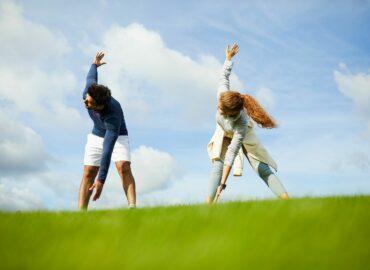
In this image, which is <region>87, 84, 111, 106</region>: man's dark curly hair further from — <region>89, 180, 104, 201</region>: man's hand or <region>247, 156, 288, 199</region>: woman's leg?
<region>247, 156, 288, 199</region>: woman's leg

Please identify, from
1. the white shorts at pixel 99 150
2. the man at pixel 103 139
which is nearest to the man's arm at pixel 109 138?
the man at pixel 103 139

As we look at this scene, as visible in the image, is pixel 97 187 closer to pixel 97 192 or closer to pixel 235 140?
pixel 97 192

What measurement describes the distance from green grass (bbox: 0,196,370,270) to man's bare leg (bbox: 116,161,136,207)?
209 cm

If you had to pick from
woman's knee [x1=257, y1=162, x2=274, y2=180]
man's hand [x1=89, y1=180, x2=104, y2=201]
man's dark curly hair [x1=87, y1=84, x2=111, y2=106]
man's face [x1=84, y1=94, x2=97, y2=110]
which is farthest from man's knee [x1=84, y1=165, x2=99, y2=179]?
woman's knee [x1=257, y1=162, x2=274, y2=180]

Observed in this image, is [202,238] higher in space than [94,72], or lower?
lower

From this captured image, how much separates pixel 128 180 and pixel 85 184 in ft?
3.08

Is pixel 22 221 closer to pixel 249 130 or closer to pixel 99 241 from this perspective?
pixel 99 241

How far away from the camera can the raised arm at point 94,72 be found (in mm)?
8672

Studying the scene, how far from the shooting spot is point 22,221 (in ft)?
21.2

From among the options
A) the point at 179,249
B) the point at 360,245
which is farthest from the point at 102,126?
the point at 360,245

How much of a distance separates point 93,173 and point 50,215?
2.15 metres

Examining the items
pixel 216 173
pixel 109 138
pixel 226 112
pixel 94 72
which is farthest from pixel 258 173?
pixel 94 72

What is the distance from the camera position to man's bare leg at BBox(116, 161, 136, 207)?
8492 millimetres

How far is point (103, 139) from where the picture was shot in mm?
8664
